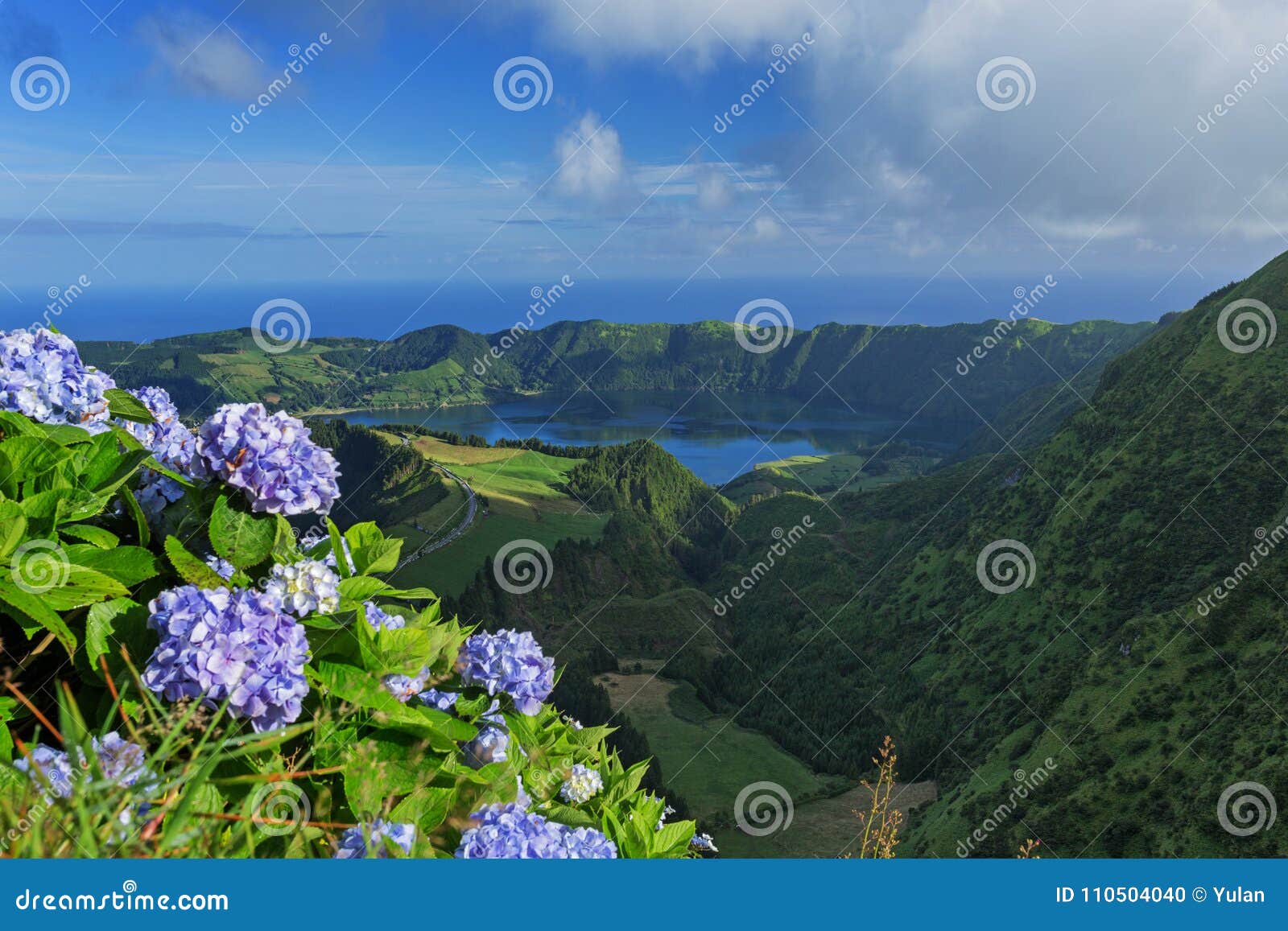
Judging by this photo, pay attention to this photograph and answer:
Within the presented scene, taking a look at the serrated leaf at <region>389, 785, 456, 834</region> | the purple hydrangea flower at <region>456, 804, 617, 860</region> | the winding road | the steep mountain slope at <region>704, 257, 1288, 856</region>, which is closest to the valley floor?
the steep mountain slope at <region>704, 257, 1288, 856</region>

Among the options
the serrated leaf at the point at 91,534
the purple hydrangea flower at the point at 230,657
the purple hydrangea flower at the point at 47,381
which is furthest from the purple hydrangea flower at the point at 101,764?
the purple hydrangea flower at the point at 47,381

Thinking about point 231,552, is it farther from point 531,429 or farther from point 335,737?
point 531,429

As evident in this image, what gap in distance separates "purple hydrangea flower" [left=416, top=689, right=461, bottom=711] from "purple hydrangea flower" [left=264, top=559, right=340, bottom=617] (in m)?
0.82

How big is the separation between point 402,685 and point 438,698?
0.58 m

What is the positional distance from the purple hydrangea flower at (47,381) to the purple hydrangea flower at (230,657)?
155 cm

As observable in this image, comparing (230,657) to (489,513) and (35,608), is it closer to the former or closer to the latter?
(35,608)

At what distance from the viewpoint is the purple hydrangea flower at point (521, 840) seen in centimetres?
254

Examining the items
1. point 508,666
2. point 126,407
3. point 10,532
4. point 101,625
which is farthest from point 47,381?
point 508,666

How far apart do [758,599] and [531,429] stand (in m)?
90.0

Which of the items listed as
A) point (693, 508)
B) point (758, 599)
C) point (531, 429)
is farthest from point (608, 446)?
point (758, 599)

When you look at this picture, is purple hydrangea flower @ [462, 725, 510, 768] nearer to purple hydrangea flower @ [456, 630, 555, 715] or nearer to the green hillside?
purple hydrangea flower @ [456, 630, 555, 715]

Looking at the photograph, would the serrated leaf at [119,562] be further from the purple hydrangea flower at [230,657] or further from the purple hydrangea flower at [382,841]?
the purple hydrangea flower at [382,841]

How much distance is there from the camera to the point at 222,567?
2865 millimetres

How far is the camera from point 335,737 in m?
2.72
